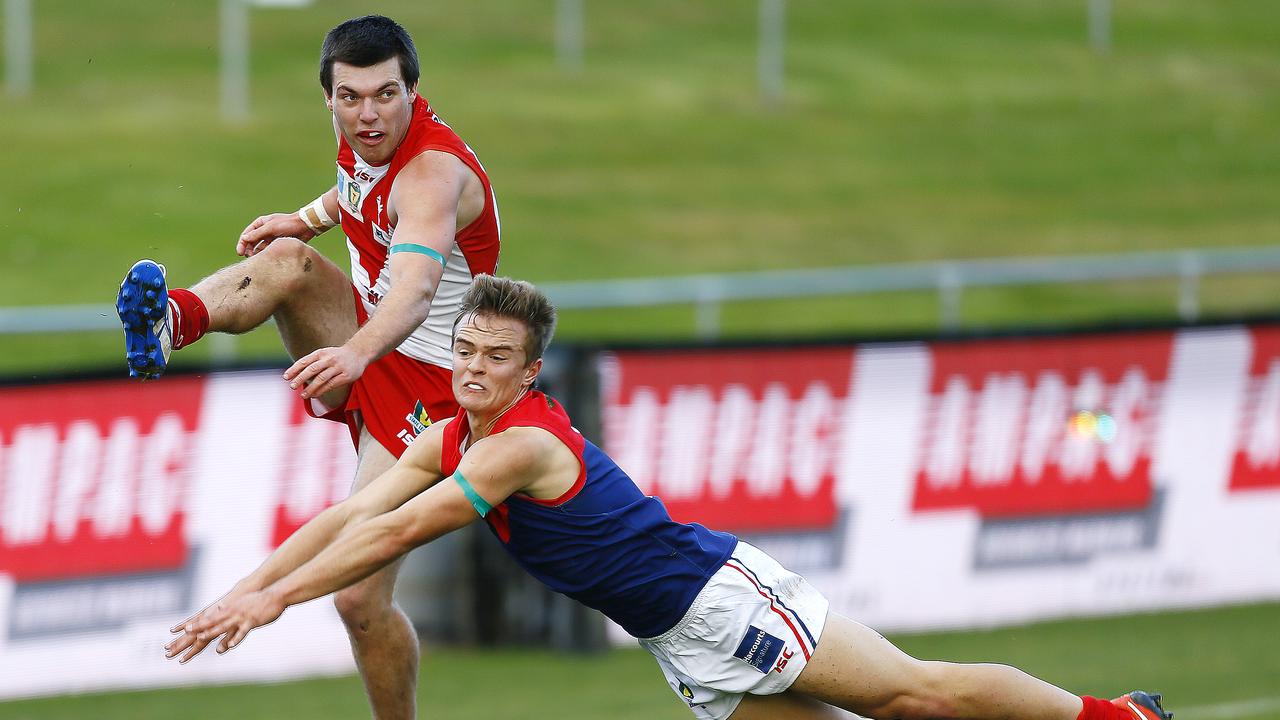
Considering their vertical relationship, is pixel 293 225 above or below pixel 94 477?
above

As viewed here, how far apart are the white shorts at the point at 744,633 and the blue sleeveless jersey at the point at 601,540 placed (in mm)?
64

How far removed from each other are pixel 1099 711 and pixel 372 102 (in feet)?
10.7

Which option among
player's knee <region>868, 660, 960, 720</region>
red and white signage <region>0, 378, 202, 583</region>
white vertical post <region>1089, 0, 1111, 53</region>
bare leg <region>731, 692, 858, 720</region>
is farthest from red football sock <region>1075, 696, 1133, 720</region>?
white vertical post <region>1089, 0, 1111, 53</region>

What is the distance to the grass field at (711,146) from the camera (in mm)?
22688

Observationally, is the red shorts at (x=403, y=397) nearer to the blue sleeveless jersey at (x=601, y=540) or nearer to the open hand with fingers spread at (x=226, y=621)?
the blue sleeveless jersey at (x=601, y=540)

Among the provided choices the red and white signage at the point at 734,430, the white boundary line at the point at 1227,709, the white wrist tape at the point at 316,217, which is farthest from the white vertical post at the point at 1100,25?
the white wrist tape at the point at 316,217

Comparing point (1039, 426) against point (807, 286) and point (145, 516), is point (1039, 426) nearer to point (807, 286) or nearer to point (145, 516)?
point (145, 516)

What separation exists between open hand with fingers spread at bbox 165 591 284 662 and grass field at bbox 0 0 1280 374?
43.6 feet

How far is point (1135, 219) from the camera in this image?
26.9 meters

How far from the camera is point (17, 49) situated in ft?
91.7

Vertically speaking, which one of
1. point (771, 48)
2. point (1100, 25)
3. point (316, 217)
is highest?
point (1100, 25)

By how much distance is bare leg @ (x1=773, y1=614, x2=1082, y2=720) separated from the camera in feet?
20.3

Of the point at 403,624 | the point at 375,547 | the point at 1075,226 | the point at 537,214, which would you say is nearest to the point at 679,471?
the point at 403,624

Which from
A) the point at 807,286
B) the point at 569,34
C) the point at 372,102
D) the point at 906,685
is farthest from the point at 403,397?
the point at 569,34
